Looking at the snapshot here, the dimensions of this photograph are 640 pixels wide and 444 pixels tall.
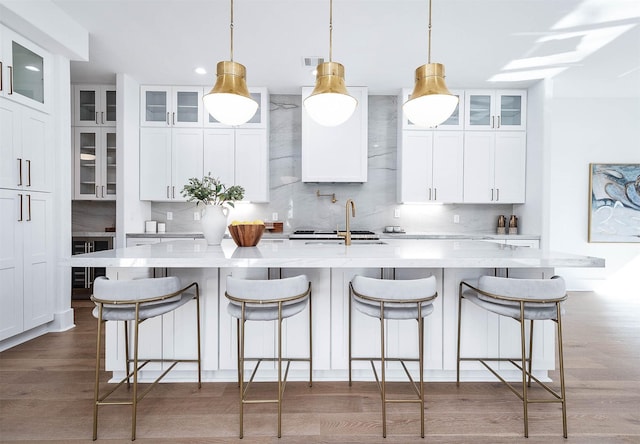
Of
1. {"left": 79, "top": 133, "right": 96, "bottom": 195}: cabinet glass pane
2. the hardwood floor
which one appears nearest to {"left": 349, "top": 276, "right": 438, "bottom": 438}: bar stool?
the hardwood floor

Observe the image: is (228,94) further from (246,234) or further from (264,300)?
(264,300)

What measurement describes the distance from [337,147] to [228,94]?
2549 mm

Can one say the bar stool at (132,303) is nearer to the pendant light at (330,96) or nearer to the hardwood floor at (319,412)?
the hardwood floor at (319,412)

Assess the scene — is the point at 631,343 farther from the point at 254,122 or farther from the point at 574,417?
the point at 254,122

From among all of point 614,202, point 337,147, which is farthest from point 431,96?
point 614,202

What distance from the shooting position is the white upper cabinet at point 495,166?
4270 millimetres

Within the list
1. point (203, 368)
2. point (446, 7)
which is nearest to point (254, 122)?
point (446, 7)

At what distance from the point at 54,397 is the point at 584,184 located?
6.26 m

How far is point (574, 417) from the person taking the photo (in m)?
1.84

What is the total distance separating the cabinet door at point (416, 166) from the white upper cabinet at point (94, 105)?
3.72 metres

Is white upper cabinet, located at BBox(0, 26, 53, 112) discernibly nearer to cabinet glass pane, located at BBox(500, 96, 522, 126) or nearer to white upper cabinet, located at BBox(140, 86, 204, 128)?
white upper cabinet, located at BBox(140, 86, 204, 128)

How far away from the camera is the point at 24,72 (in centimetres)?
284

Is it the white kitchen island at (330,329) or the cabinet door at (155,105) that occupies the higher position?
the cabinet door at (155,105)

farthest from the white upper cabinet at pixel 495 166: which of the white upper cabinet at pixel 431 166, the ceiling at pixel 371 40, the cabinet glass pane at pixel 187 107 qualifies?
the cabinet glass pane at pixel 187 107
